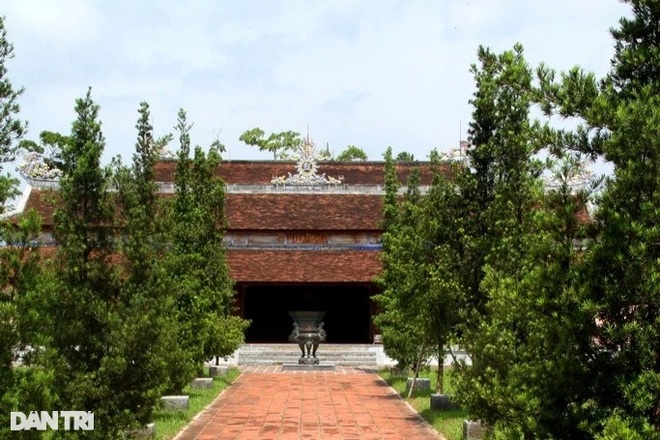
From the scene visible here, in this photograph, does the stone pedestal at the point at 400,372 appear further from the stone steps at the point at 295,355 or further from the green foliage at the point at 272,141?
the green foliage at the point at 272,141

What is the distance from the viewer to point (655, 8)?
6.77m

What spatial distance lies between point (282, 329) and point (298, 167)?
722cm

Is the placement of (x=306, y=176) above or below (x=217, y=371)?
above

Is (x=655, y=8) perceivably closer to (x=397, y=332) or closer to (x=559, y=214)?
(x=559, y=214)

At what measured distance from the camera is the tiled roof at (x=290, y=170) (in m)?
38.3

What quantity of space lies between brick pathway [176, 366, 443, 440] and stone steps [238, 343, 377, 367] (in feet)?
19.1

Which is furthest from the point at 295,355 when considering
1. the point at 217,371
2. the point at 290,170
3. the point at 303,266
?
the point at 290,170

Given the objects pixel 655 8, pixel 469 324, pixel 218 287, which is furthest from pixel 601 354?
pixel 218 287

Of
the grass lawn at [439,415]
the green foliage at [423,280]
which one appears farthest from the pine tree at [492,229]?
the grass lawn at [439,415]

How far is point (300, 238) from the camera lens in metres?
34.5

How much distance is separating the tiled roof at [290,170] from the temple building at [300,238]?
5 centimetres

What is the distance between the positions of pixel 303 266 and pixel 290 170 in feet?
24.7

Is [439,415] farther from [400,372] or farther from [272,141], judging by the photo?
[272,141]

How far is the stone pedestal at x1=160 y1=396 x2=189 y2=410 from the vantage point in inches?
632
